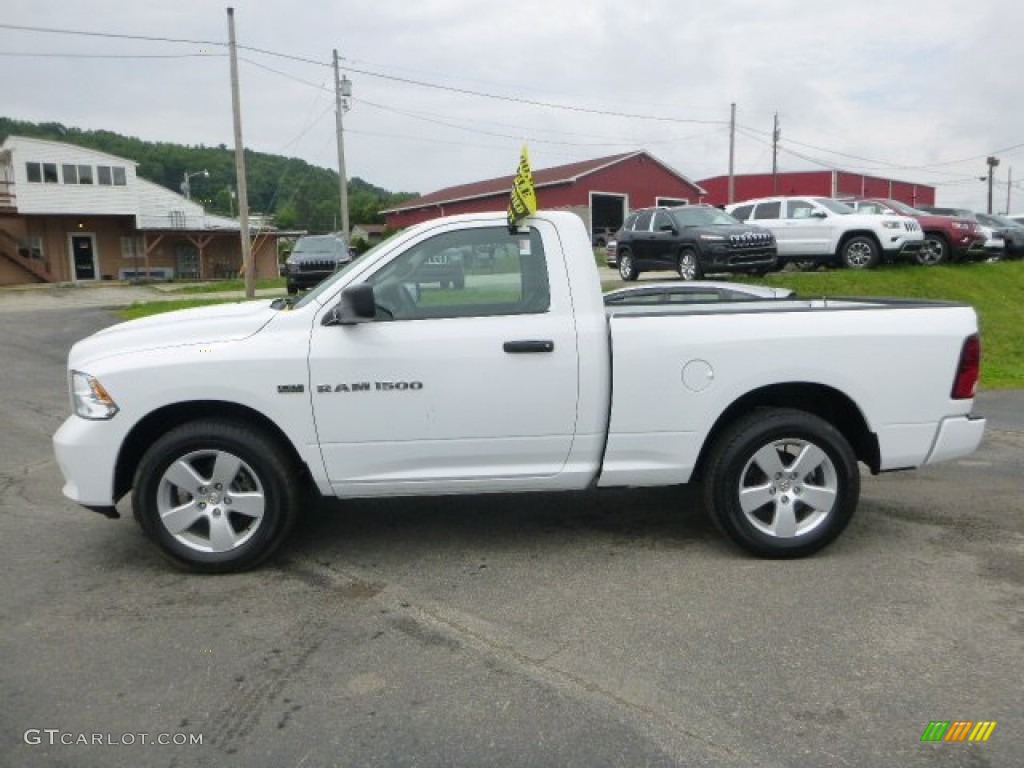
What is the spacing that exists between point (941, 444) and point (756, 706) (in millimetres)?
2217

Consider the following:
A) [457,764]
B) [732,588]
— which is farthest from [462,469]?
[457,764]

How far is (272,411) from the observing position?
4293 millimetres

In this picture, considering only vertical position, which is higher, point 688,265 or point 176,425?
point 688,265

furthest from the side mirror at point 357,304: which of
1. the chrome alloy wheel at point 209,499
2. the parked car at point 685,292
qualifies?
the parked car at point 685,292

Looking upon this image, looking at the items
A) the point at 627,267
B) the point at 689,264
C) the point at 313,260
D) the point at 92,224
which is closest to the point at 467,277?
the point at 689,264

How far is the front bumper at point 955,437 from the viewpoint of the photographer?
4.56 metres

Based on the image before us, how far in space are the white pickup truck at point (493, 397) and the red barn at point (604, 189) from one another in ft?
115

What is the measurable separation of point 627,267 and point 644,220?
3.42 ft

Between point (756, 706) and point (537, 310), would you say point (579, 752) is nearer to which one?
point (756, 706)

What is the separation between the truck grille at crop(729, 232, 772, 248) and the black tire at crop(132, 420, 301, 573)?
41.1 ft

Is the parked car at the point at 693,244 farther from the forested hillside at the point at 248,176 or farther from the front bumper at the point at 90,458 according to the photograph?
the forested hillside at the point at 248,176

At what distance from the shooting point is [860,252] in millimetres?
16906

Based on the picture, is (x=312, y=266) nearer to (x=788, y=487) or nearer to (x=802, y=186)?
(x=788, y=487)

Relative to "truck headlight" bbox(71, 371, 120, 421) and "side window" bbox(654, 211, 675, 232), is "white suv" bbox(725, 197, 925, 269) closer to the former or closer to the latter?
"side window" bbox(654, 211, 675, 232)
